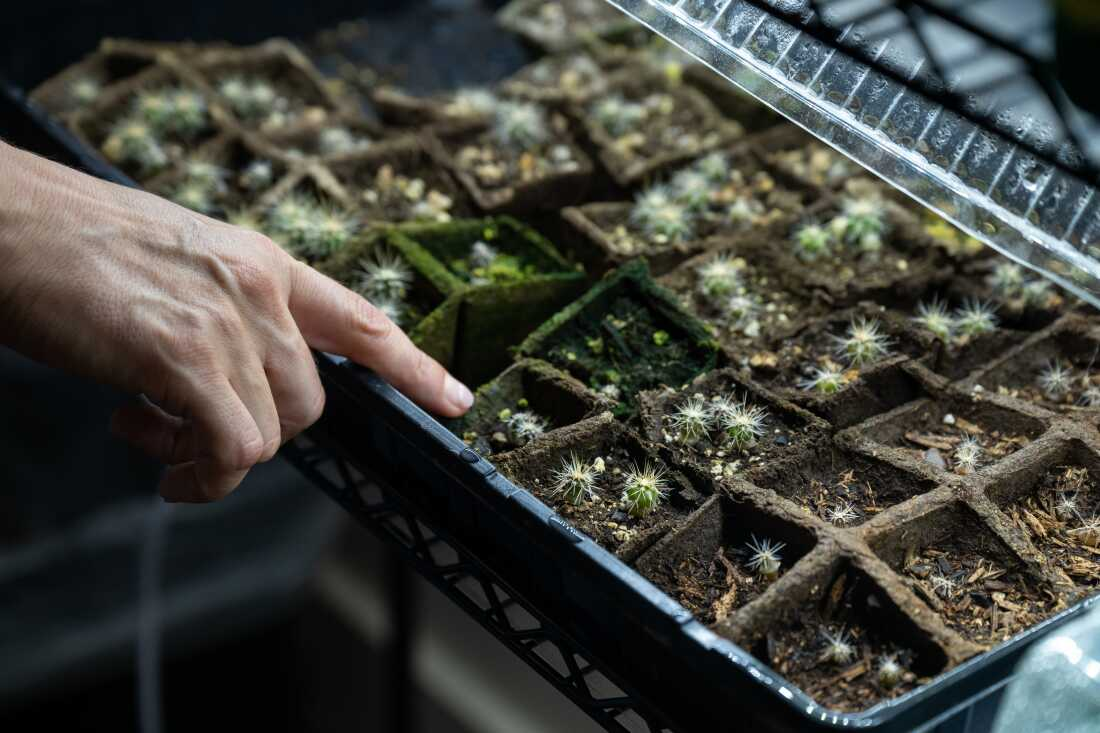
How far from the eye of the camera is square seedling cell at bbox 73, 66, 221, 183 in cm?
202

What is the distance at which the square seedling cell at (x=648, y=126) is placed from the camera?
1979 mm

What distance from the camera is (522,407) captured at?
153 cm

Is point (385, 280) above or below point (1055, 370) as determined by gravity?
below

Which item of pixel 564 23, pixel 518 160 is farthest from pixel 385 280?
pixel 564 23

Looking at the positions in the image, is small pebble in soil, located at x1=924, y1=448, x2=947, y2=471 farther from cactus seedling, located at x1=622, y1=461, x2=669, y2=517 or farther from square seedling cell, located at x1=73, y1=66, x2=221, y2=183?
square seedling cell, located at x1=73, y1=66, x2=221, y2=183

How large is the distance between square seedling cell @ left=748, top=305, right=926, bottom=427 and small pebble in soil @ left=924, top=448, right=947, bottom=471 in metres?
0.10

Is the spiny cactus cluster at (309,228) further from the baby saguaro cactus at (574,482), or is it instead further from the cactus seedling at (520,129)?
the baby saguaro cactus at (574,482)

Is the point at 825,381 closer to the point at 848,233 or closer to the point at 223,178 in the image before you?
the point at 848,233

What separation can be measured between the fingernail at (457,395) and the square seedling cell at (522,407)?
0.02 metres

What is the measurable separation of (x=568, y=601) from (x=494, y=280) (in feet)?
1.92

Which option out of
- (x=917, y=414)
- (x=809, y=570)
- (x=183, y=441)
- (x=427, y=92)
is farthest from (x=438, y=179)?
(x=809, y=570)

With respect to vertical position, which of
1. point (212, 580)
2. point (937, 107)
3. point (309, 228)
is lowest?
point (212, 580)

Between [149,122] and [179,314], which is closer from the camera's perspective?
[179,314]

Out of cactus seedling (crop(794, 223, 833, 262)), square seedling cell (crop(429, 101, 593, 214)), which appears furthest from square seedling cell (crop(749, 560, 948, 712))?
square seedling cell (crop(429, 101, 593, 214))
